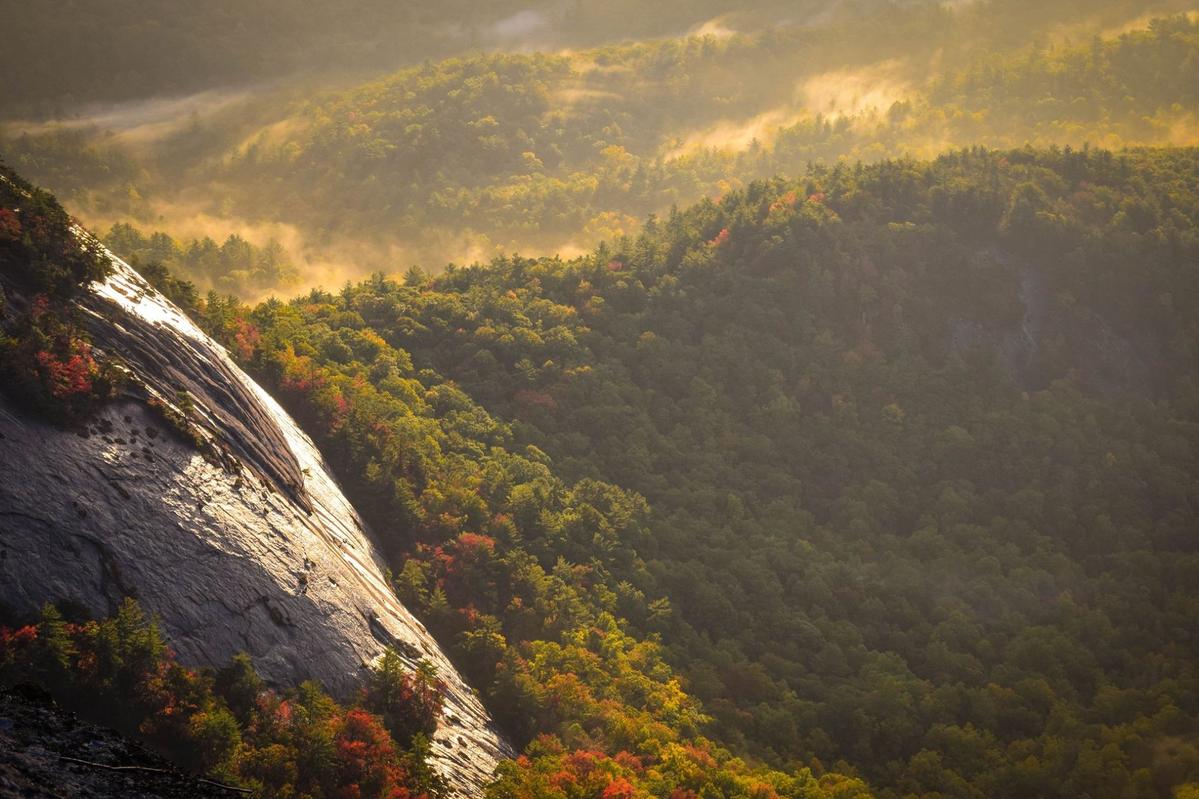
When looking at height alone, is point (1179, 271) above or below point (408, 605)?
above

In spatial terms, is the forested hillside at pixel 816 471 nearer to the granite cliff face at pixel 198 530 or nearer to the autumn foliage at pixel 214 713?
the granite cliff face at pixel 198 530

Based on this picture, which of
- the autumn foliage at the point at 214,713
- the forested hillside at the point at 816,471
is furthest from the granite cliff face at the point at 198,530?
the forested hillside at the point at 816,471

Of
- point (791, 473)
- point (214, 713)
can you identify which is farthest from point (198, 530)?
point (791, 473)

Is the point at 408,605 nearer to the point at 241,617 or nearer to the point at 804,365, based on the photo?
the point at 241,617

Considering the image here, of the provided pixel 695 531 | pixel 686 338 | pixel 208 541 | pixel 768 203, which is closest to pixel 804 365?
pixel 686 338

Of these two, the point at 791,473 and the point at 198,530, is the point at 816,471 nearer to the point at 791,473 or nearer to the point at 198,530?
the point at 791,473

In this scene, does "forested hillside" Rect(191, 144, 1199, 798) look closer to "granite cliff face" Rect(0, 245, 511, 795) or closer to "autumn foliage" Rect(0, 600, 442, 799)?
"granite cliff face" Rect(0, 245, 511, 795)
